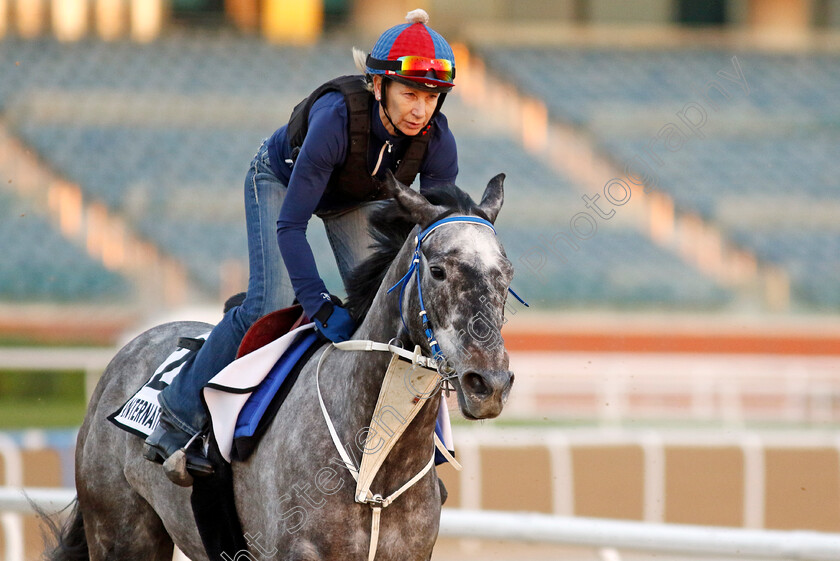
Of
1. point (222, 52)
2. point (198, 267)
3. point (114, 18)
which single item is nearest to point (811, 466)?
point (198, 267)

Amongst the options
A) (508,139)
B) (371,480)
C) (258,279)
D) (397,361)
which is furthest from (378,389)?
(508,139)

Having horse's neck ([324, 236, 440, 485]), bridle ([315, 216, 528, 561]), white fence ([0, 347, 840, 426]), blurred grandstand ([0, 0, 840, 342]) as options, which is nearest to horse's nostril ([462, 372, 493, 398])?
bridle ([315, 216, 528, 561])

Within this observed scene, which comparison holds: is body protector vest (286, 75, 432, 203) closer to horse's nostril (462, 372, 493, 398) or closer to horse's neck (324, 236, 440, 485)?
horse's neck (324, 236, 440, 485)

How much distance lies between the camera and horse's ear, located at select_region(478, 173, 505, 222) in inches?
122

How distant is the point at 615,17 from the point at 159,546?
66.1ft

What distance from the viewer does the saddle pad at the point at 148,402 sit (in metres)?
3.79

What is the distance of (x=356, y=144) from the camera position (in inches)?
133

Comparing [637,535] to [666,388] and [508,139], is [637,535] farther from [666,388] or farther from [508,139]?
[508,139]

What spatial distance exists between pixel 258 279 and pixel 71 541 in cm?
153

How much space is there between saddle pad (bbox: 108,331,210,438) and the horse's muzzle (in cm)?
141

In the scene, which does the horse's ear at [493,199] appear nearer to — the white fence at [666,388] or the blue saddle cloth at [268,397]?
the blue saddle cloth at [268,397]

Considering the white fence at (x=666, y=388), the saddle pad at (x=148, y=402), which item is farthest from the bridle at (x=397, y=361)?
the white fence at (x=666, y=388)

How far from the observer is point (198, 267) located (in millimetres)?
16594

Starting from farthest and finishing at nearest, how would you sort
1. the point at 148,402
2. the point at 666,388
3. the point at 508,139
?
the point at 508,139
the point at 666,388
the point at 148,402
